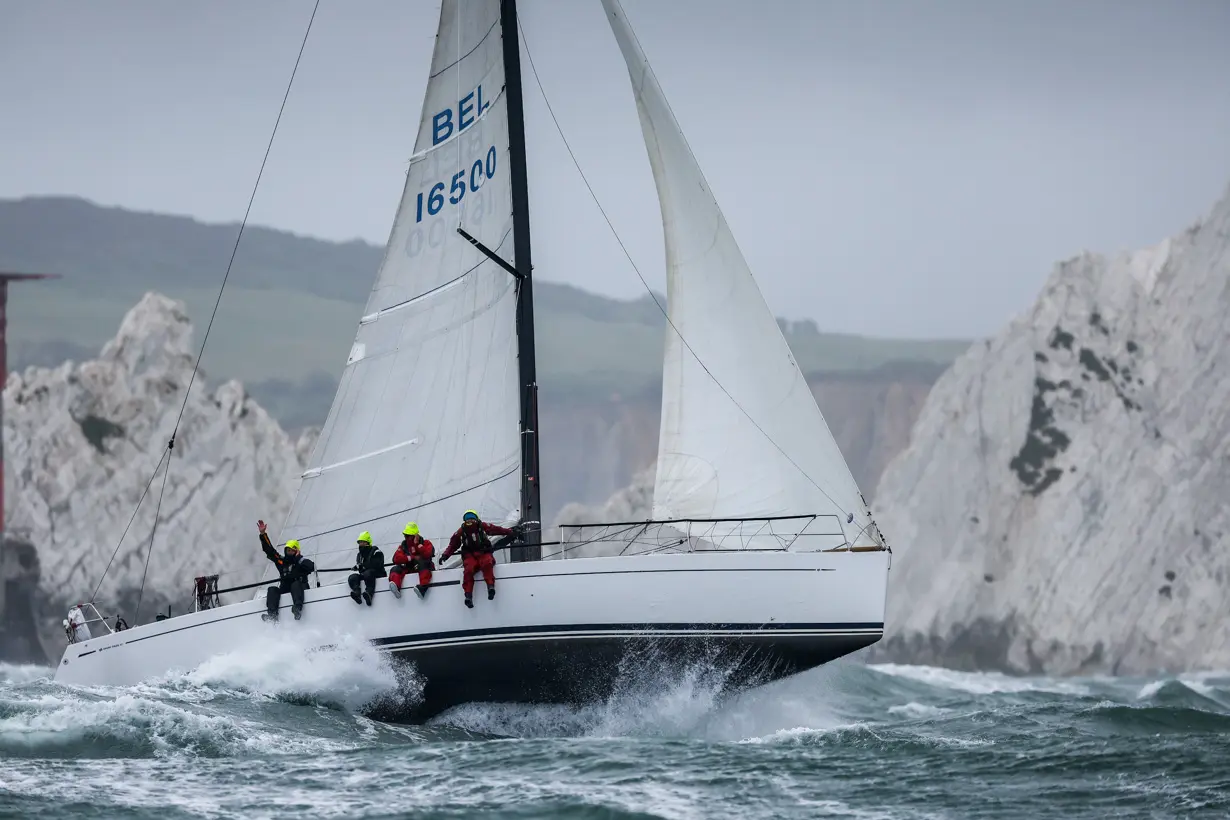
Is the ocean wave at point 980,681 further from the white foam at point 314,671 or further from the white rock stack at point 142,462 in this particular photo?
the white rock stack at point 142,462

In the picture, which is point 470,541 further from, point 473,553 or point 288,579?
point 288,579

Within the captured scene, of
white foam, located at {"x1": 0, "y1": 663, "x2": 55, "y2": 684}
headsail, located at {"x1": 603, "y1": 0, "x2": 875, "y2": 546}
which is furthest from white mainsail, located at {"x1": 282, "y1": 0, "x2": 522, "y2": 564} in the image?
white foam, located at {"x1": 0, "y1": 663, "x2": 55, "y2": 684}

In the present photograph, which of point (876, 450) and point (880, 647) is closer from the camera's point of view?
point (880, 647)

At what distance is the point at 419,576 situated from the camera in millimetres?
15852

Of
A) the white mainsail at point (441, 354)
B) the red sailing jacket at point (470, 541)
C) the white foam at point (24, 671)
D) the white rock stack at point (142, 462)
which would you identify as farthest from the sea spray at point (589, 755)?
the white rock stack at point (142, 462)

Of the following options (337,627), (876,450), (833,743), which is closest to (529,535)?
(337,627)

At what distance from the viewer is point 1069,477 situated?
133ft

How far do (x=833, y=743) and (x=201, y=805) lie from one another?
22.2 ft

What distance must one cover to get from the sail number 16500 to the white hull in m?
5.23

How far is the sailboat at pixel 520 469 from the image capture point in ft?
49.7

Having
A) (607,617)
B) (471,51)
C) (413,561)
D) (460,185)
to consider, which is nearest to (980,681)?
(460,185)

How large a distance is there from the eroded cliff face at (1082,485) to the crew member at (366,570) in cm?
2691

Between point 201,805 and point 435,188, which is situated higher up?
point 435,188

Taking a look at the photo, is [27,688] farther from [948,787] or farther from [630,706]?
[948,787]
